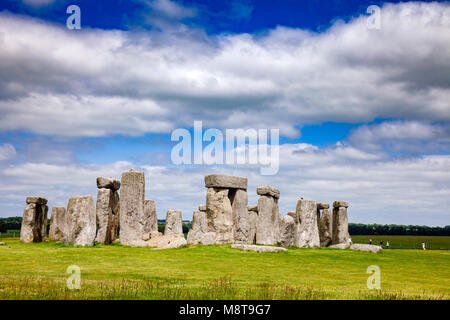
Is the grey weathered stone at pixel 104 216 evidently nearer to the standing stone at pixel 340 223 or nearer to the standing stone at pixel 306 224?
the standing stone at pixel 306 224

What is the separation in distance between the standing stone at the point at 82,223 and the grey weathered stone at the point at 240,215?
869 cm

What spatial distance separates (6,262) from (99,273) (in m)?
4.67

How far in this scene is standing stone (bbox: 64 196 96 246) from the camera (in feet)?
73.1

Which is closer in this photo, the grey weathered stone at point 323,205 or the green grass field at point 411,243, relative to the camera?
the grey weathered stone at point 323,205

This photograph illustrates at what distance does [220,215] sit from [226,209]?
1.61 feet

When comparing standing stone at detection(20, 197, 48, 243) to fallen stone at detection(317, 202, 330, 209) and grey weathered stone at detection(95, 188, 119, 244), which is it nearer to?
grey weathered stone at detection(95, 188, 119, 244)

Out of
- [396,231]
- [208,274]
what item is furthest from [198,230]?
[396,231]

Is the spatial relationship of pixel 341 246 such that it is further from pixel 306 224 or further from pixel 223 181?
pixel 223 181

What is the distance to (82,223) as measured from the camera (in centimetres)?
2233

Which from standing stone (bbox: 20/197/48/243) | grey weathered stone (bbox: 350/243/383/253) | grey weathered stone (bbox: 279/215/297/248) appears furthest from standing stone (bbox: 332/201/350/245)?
standing stone (bbox: 20/197/48/243)

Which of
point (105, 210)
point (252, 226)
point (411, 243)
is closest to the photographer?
point (105, 210)

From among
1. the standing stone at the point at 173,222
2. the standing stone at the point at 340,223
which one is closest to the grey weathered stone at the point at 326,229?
the standing stone at the point at 340,223

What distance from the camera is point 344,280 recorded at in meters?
14.0

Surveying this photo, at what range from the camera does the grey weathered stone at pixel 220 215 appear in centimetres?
2609
